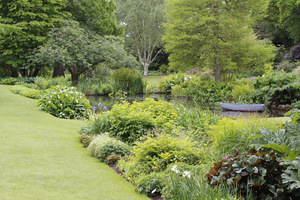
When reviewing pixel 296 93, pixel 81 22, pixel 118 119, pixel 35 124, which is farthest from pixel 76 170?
pixel 81 22

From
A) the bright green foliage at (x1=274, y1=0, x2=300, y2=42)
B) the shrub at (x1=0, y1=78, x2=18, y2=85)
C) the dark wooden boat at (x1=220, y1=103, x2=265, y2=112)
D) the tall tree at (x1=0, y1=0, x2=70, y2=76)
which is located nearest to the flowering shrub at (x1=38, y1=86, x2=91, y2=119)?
the dark wooden boat at (x1=220, y1=103, x2=265, y2=112)

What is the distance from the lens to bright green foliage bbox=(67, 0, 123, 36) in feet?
69.3

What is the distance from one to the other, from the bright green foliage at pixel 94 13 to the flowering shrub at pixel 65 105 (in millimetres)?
12317

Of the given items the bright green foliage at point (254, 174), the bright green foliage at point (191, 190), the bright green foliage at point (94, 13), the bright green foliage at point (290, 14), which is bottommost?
the bright green foliage at point (191, 190)

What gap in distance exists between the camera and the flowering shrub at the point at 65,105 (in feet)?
33.0

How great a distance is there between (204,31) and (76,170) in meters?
14.4

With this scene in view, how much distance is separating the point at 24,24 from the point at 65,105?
442 inches

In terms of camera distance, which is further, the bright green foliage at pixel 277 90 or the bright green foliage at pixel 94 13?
the bright green foliage at pixel 94 13

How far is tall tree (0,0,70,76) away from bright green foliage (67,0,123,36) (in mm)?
1211

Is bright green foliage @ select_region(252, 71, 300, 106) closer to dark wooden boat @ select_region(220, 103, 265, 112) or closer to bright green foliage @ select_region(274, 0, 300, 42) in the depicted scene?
dark wooden boat @ select_region(220, 103, 265, 112)

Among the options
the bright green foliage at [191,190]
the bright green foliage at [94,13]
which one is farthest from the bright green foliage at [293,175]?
the bright green foliage at [94,13]

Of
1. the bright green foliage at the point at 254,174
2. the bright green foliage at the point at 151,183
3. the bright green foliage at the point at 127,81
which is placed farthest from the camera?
the bright green foliage at the point at 127,81

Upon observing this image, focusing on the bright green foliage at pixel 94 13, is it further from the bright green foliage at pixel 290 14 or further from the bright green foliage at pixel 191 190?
the bright green foliage at pixel 191 190

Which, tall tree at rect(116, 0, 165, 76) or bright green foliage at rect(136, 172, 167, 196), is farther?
tall tree at rect(116, 0, 165, 76)
